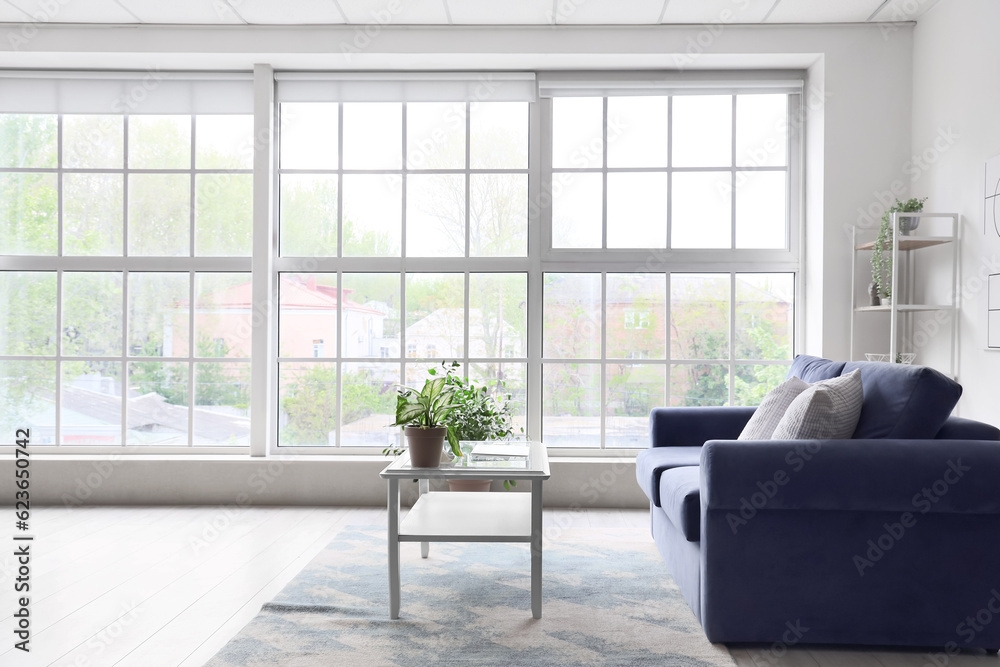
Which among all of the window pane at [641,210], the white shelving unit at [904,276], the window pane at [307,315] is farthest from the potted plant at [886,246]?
the window pane at [307,315]

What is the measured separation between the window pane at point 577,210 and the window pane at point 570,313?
23 centimetres

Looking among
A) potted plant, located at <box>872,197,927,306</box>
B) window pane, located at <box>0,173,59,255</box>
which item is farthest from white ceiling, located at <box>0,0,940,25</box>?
potted plant, located at <box>872,197,927,306</box>

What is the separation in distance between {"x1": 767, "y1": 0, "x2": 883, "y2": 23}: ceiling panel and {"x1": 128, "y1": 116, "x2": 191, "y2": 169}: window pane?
3.85 m

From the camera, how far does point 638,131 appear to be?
4555 millimetres

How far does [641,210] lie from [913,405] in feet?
8.15

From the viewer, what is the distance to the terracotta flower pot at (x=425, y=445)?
8.63 ft

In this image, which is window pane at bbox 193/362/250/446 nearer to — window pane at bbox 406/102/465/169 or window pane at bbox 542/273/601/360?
window pane at bbox 406/102/465/169

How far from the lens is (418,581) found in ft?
9.71

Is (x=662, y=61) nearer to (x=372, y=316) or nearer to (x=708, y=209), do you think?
(x=708, y=209)

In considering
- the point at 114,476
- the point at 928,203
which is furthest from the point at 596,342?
the point at 114,476

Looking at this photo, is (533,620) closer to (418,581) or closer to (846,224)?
(418,581)

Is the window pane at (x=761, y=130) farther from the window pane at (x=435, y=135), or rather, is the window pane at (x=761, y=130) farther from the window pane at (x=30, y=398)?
the window pane at (x=30, y=398)

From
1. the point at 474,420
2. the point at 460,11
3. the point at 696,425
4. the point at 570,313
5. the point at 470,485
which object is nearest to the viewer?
the point at 696,425

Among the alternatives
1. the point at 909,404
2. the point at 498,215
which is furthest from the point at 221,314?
the point at 909,404
